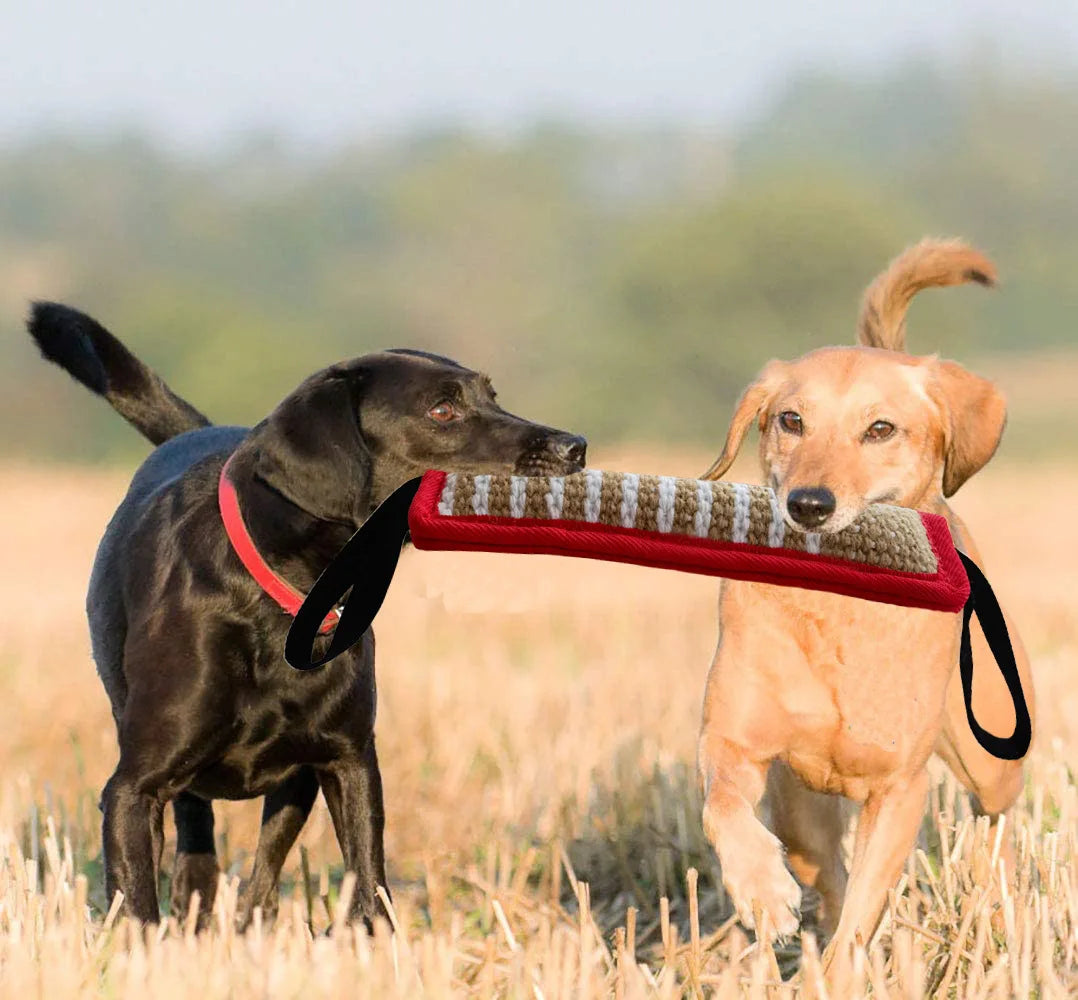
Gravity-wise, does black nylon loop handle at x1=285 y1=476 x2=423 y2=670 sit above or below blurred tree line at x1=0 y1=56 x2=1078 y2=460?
below

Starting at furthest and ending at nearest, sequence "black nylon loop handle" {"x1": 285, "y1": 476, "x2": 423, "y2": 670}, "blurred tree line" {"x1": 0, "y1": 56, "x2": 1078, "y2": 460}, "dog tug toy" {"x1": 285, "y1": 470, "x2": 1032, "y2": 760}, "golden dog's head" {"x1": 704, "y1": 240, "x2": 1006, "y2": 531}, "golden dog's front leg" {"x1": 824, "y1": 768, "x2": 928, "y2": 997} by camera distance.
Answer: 1. "blurred tree line" {"x1": 0, "y1": 56, "x2": 1078, "y2": 460}
2. "golden dog's head" {"x1": 704, "y1": 240, "x2": 1006, "y2": 531}
3. "golden dog's front leg" {"x1": 824, "y1": 768, "x2": 928, "y2": 997}
4. "black nylon loop handle" {"x1": 285, "y1": 476, "x2": 423, "y2": 670}
5. "dog tug toy" {"x1": 285, "y1": 470, "x2": 1032, "y2": 760}

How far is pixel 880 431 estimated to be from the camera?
4.42 metres

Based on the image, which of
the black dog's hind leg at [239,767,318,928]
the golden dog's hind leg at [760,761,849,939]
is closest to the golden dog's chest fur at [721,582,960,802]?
the golden dog's hind leg at [760,761,849,939]

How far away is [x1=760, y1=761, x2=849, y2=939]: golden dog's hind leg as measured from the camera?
4824 millimetres

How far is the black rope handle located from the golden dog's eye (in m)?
0.54

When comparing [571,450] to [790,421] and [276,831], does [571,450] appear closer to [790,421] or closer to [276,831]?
[790,421]

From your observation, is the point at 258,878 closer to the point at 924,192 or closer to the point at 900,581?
the point at 900,581

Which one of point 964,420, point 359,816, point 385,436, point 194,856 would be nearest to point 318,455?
point 385,436

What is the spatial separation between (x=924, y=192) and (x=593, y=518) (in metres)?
49.8

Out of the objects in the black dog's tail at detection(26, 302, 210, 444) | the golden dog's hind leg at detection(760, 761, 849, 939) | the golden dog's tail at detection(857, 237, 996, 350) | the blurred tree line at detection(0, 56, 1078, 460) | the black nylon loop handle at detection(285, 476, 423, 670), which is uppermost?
the blurred tree line at detection(0, 56, 1078, 460)

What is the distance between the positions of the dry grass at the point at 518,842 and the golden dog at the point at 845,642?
21 cm

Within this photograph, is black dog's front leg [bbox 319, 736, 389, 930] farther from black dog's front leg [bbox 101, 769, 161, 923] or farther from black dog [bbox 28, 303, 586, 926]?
black dog's front leg [bbox 101, 769, 161, 923]

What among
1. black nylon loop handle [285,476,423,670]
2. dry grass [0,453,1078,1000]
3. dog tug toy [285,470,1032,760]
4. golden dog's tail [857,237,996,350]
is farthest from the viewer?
golden dog's tail [857,237,996,350]

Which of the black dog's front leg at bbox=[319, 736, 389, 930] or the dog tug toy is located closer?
the dog tug toy
